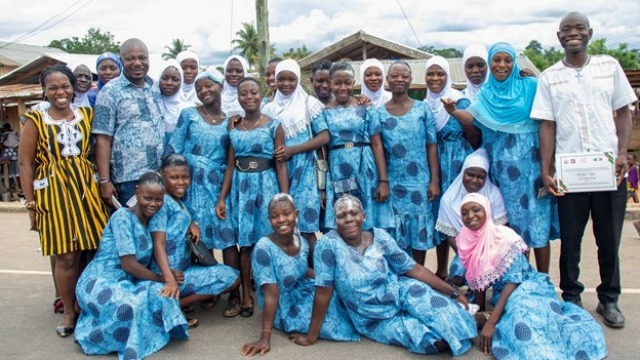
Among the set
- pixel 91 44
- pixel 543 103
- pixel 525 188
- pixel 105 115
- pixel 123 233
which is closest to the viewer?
pixel 123 233

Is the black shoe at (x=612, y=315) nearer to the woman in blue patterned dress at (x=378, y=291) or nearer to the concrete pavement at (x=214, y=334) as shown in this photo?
the concrete pavement at (x=214, y=334)

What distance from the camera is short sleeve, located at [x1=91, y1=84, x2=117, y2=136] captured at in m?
4.27

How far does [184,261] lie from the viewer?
426 cm

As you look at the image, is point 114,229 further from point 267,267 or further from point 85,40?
point 85,40

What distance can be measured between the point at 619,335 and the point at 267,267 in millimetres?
2400

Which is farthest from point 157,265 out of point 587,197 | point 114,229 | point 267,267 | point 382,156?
point 587,197

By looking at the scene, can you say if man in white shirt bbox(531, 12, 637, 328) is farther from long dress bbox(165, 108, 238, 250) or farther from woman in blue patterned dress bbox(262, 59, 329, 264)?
long dress bbox(165, 108, 238, 250)

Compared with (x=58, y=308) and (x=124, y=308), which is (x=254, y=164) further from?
(x=58, y=308)

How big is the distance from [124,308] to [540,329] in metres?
2.60

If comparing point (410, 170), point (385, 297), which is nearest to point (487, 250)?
point (385, 297)

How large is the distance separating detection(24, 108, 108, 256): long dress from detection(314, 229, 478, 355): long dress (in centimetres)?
176

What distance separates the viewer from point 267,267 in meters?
3.85

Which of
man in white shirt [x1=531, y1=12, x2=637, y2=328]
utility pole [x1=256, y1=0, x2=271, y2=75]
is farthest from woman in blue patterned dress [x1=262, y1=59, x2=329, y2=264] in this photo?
utility pole [x1=256, y1=0, x2=271, y2=75]

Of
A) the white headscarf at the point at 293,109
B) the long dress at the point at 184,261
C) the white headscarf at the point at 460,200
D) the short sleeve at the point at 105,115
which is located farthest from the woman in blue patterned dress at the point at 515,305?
the short sleeve at the point at 105,115
